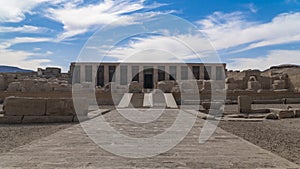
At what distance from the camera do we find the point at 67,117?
11.3 metres

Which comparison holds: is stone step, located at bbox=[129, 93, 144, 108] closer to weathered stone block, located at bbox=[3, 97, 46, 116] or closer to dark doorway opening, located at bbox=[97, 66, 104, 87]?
weathered stone block, located at bbox=[3, 97, 46, 116]

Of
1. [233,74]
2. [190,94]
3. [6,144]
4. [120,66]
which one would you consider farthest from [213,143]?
[120,66]

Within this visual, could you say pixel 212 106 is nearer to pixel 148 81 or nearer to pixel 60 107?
pixel 60 107

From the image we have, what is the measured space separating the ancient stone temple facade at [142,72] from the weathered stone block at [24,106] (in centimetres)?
3787

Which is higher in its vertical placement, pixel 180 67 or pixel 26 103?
pixel 180 67

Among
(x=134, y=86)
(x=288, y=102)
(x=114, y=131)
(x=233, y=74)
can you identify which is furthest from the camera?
(x=233, y=74)

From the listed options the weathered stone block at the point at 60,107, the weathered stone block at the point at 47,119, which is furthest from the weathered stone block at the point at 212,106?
the weathered stone block at the point at 47,119

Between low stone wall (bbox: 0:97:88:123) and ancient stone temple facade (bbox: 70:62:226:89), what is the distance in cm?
3787

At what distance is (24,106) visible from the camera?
11.1m

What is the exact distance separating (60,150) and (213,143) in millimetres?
2892

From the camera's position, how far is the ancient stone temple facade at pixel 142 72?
5006 centimetres

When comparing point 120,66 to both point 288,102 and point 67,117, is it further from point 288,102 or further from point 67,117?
point 67,117

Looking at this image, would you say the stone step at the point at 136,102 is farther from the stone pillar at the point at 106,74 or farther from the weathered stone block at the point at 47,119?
the stone pillar at the point at 106,74

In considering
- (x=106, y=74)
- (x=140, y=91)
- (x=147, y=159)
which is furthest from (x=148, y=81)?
(x=147, y=159)
